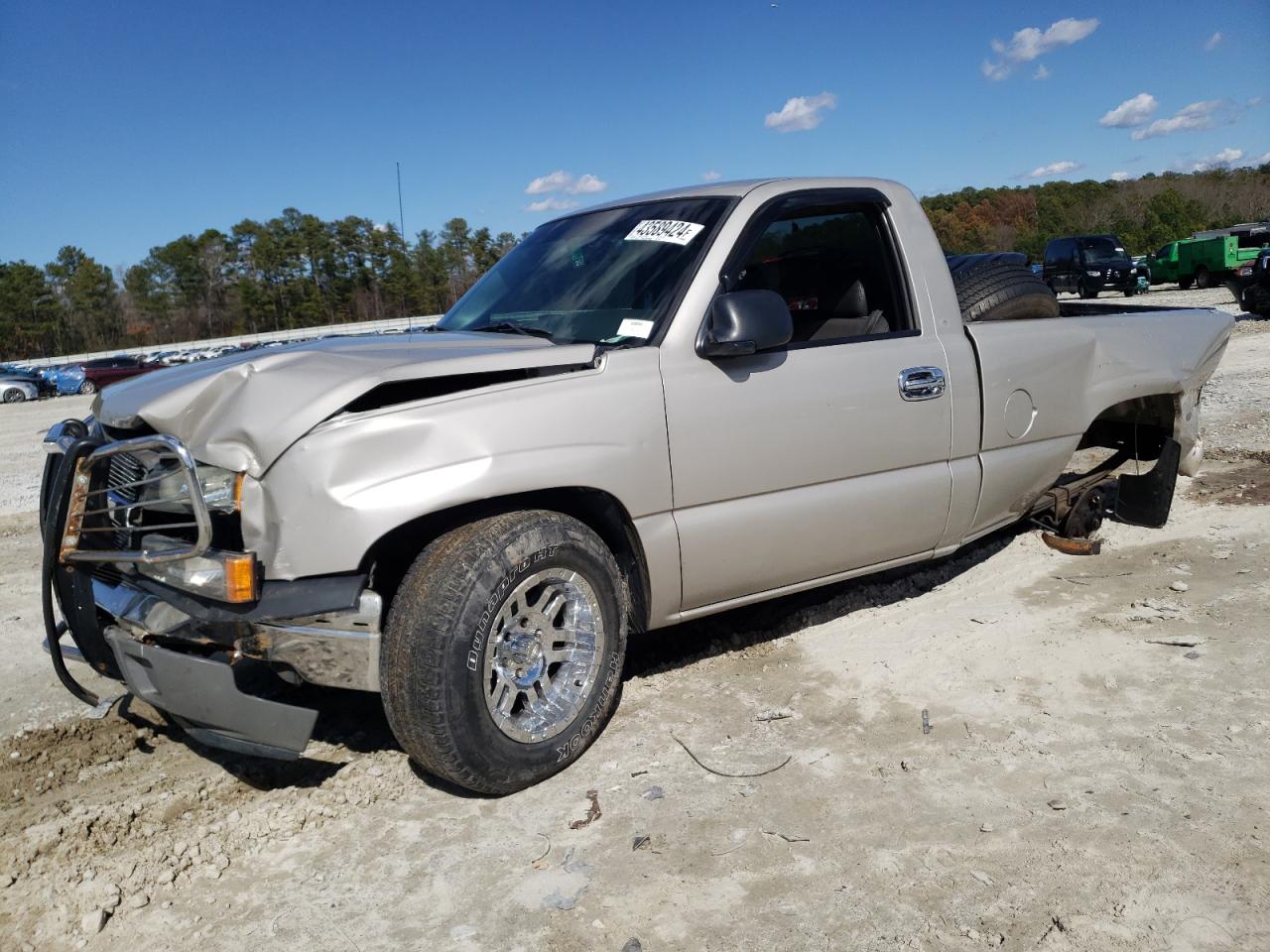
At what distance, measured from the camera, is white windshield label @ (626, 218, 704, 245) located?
3752mm

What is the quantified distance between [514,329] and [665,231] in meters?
0.72

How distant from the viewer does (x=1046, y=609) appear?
4621 millimetres

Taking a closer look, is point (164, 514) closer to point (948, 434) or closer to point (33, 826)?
point (33, 826)

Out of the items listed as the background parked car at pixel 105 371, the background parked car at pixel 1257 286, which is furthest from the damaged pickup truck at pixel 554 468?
the background parked car at pixel 105 371

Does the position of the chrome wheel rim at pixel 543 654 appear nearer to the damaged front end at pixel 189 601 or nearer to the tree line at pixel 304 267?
the damaged front end at pixel 189 601

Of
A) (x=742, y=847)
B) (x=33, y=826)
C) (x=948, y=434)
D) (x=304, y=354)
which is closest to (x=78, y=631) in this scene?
(x=33, y=826)

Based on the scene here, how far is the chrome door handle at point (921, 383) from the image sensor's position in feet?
13.1

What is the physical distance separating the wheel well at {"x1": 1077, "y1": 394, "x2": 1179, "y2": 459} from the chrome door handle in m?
1.47

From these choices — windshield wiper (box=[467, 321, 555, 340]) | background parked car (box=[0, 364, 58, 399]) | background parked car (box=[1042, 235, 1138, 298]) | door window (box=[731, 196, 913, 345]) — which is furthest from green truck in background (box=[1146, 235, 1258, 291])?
background parked car (box=[0, 364, 58, 399])

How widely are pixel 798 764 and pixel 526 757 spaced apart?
0.92m

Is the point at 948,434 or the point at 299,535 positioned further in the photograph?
the point at 948,434

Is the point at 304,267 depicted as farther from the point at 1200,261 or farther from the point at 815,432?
the point at 815,432

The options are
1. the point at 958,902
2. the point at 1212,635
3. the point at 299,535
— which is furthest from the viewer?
the point at 1212,635

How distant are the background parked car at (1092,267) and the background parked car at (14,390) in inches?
1411
